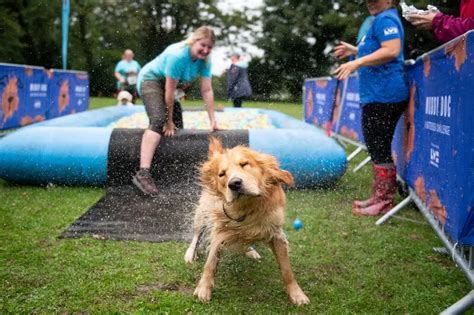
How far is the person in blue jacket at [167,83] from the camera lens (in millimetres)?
5062

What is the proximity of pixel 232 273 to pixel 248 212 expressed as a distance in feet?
1.75

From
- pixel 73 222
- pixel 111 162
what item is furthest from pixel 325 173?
pixel 73 222

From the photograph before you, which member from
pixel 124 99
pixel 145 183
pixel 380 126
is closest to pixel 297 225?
pixel 380 126

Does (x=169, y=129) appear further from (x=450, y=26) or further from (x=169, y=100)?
(x=450, y=26)

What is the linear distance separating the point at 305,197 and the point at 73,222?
7.91 ft

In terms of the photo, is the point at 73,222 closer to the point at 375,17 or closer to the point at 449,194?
the point at 449,194

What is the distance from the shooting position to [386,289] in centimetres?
290

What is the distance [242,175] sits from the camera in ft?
8.70

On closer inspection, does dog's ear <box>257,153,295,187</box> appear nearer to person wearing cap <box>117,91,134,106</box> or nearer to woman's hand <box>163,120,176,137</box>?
woman's hand <box>163,120,176,137</box>

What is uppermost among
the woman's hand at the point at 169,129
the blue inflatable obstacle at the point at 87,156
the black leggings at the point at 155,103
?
the black leggings at the point at 155,103

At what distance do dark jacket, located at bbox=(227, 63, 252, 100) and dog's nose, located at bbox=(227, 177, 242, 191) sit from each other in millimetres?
10427

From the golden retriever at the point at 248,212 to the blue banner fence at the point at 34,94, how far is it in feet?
23.6

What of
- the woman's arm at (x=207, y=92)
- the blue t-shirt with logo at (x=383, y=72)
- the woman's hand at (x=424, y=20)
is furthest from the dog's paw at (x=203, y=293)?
the woman's arm at (x=207, y=92)

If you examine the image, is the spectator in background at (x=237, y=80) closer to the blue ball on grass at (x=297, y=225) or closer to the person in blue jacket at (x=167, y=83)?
the person in blue jacket at (x=167, y=83)
